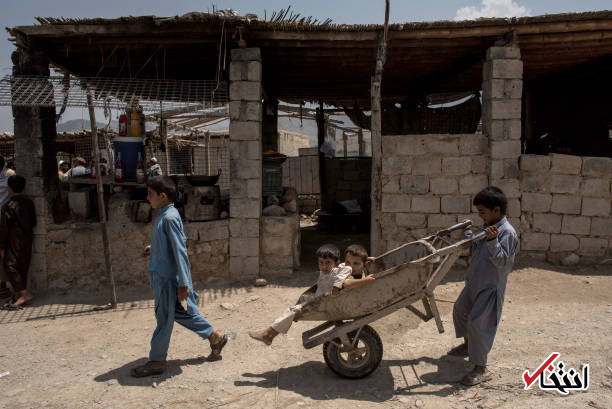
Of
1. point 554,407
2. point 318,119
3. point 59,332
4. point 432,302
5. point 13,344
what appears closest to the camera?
point 554,407

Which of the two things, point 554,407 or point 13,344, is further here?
point 13,344

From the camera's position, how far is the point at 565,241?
6145 millimetres

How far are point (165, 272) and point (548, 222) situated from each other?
209 inches

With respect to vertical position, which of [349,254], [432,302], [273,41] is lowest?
[432,302]

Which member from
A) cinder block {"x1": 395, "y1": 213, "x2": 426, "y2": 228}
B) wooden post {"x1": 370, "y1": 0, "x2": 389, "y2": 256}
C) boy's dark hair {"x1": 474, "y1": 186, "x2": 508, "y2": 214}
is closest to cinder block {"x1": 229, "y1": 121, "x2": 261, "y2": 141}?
wooden post {"x1": 370, "y1": 0, "x2": 389, "y2": 256}

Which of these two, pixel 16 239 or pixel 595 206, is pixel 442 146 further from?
pixel 16 239

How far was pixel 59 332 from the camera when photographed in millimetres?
4652

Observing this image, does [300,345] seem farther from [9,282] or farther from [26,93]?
[26,93]

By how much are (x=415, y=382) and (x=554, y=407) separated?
93 cm

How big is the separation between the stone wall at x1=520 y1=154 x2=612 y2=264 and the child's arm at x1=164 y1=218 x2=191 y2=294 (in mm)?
4852

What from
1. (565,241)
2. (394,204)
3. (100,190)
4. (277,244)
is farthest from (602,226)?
(100,190)

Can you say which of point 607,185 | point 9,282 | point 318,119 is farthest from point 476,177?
point 9,282

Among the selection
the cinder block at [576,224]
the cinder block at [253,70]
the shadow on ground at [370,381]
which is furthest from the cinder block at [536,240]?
the cinder block at [253,70]

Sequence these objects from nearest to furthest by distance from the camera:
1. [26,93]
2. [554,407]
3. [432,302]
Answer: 1. [554,407]
2. [432,302]
3. [26,93]
